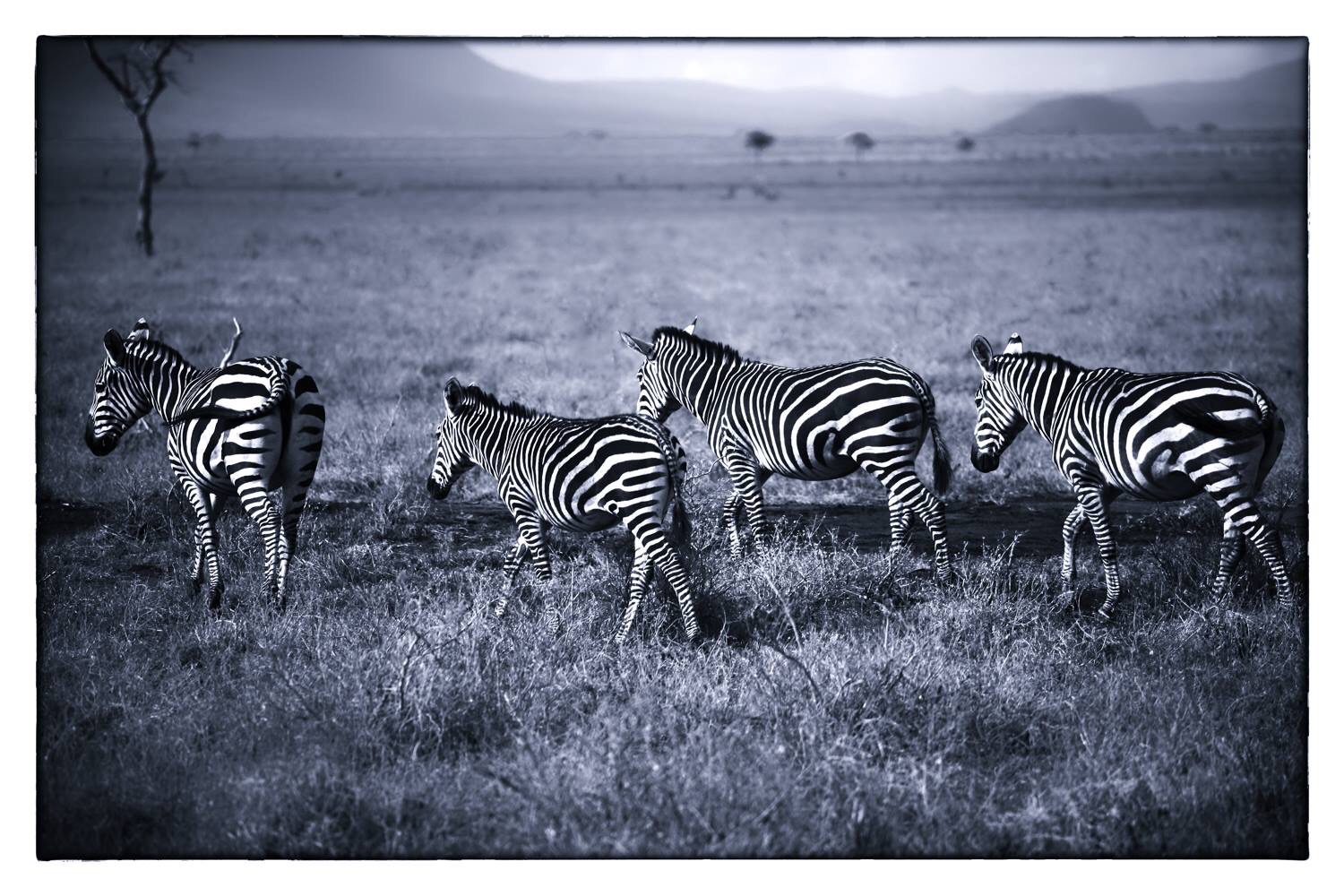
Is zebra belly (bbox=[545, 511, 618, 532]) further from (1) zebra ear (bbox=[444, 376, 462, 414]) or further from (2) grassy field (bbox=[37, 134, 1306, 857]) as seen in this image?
(1) zebra ear (bbox=[444, 376, 462, 414])

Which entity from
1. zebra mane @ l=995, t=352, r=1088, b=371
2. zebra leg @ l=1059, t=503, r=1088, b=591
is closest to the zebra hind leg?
zebra leg @ l=1059, t=503, r=1088, b=591

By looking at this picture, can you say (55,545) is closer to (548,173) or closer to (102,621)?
(102,621)

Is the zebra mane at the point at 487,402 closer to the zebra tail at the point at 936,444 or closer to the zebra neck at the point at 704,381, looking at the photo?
the zebra neck at the point at 704,381

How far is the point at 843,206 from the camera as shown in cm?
3030

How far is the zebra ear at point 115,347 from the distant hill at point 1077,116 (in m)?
5.86

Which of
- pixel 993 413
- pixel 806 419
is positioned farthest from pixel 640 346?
pixel 993 413

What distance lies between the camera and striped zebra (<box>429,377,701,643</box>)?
6.41 meters

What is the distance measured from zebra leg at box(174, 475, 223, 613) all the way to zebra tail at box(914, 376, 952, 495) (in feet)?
14.0

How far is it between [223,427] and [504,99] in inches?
113

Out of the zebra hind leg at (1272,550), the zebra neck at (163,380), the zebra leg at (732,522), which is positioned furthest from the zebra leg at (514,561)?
the zebra hind leg at (1272,550)

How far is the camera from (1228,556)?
283 inches

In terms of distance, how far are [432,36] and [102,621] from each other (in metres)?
3.59

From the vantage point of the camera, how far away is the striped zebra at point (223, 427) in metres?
6.84
